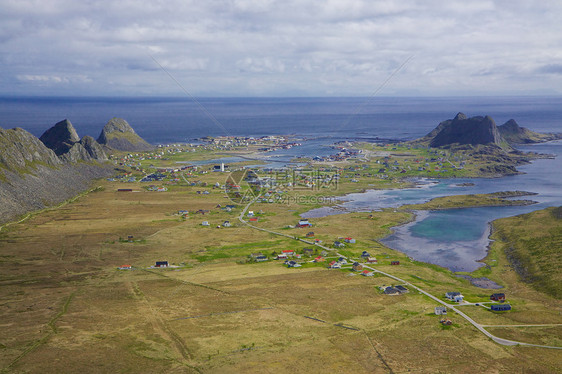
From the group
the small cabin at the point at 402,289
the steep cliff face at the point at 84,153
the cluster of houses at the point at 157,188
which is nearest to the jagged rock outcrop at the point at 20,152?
the steep cliff face at the point at 84,153

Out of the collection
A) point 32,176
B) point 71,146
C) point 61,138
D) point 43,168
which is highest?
point 61,138

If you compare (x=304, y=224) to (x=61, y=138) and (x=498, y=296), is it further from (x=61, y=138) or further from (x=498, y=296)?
(x=61, y=138)

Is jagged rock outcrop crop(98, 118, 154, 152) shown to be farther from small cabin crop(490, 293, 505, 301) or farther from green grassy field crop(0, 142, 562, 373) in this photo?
small cabin crop(490, 293, 505, 301)

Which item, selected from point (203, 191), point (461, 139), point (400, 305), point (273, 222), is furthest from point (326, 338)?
point (461, 139)

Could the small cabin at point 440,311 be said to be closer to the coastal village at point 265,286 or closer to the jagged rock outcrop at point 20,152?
the coastal village at point 265,286

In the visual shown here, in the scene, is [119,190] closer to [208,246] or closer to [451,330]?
[208,246]

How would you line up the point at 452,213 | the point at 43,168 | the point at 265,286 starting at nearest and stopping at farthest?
the point at 265,286 → the point at 452,213 → the point at 43,168

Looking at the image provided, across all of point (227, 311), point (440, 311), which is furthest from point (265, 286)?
point (440, 311)
